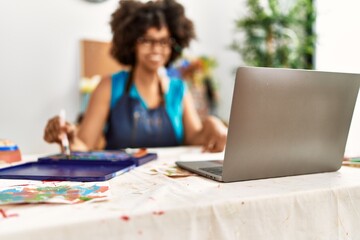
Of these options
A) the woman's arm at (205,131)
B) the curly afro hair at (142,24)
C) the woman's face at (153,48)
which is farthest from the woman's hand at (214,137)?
the curly afro hair at (142,24)

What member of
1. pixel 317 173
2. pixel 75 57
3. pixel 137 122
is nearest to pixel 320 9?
pixel 137 122

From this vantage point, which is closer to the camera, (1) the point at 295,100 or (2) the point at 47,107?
(1) the point at 295,100

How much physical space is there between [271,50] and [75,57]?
141cm

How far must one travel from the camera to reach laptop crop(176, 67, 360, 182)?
2.02ft

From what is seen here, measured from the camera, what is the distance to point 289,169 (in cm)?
72

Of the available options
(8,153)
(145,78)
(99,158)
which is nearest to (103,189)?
(99,158)

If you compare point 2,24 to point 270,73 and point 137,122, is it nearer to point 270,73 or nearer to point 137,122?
point 137,122

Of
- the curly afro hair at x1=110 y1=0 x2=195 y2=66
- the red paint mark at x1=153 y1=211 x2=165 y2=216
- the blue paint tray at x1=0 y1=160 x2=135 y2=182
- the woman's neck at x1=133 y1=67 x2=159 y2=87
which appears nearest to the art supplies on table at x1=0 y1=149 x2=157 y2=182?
the blue paint tray at x1=0 y1=160 x2=135 y2=182

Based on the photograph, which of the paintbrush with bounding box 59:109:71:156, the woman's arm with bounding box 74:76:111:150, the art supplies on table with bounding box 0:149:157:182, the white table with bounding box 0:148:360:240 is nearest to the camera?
the white table with bounding box 0:148:360:240

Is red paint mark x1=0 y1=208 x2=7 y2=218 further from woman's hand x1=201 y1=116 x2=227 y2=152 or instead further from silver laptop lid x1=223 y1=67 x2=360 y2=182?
woman's hand x1=201 y1=116 x2=227 y2=152

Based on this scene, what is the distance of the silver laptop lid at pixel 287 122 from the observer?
61 cm

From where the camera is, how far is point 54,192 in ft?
1.90

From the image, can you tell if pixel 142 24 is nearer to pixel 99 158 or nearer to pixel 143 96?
pixel 143 96

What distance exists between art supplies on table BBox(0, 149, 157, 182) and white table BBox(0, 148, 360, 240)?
0.20ft
